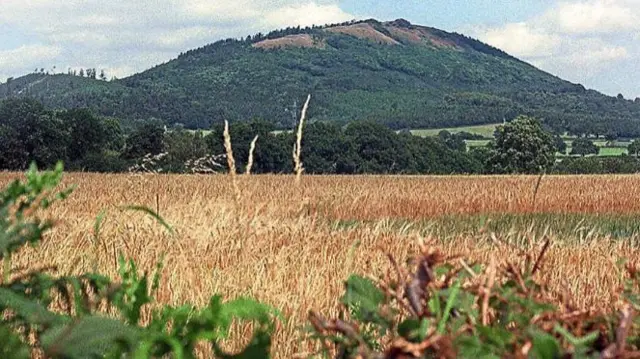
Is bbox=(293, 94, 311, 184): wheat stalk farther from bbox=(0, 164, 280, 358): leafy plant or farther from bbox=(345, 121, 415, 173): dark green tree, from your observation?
bbox=(345, 121, 415, 173): dark green tree

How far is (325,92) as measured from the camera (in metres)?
160

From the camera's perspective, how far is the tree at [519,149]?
243 feet

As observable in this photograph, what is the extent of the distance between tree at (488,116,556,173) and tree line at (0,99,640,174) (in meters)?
0.08

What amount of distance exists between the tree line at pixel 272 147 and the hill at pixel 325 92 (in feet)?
154

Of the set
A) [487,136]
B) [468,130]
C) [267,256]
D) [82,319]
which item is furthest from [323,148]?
[82,319]

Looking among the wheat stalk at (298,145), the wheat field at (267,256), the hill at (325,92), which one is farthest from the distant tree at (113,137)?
the wheat stalk at (298,145)

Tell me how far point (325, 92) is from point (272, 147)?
93276 millimetres

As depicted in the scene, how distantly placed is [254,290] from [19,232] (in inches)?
108

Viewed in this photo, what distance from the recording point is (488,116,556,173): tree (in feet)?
243

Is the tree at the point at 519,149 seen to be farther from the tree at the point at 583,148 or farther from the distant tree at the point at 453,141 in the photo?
the tree at the point at 583,148

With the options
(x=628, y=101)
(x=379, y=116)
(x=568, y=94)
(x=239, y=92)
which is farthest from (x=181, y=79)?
(x=628, y=101)

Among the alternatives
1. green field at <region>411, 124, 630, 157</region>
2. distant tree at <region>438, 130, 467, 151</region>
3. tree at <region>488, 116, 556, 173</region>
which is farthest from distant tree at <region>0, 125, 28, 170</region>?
green field at <region>411, 124, 630, 157</region>

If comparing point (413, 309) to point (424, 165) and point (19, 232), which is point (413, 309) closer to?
point (19, 232)

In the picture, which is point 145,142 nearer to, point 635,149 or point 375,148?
point 375,148
